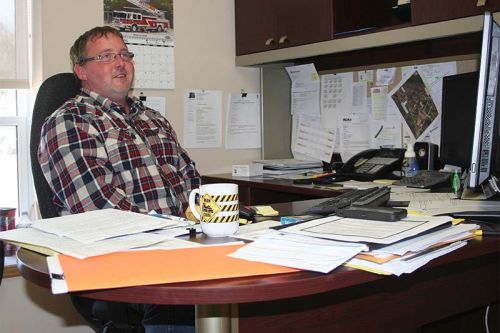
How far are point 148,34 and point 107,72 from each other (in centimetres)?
72

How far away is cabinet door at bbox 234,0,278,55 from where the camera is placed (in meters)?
2.77

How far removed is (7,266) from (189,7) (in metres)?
1.49

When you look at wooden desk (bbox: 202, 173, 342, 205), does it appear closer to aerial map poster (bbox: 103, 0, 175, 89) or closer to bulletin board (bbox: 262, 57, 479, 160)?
bulletin board (bbox: 262, 57, 479, 160)

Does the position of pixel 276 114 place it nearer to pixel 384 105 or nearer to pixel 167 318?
pixel 384 105

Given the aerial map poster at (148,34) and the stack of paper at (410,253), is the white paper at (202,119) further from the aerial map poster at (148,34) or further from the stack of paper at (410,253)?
the stack of paper at (410,253)

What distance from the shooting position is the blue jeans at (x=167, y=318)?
1.43 meters

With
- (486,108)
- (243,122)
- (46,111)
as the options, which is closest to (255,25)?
(243,122)

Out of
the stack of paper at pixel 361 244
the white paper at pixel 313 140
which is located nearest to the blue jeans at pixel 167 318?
the stack of paper at pixel 361 244

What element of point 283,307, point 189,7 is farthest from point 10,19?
point 283,307

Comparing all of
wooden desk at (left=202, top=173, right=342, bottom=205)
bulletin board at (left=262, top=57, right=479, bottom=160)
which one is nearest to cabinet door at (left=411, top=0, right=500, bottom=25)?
wooden desk at (left=202, top=173, right=342, bottom=205)

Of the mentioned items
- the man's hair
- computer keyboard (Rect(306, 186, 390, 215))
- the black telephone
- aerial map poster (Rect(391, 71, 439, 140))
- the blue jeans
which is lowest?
the blue jeans

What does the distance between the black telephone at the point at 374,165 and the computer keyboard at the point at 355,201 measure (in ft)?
2.90

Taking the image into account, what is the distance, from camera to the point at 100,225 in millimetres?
1143

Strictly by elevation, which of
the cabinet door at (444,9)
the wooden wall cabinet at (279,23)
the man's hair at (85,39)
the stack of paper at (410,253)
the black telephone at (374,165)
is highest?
the wooden wall cabinet at (279,23)
